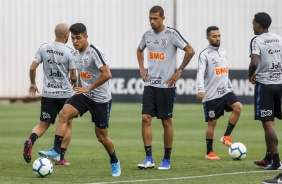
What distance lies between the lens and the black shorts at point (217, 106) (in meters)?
15.1

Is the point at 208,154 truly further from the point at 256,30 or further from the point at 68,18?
the point at 68,18

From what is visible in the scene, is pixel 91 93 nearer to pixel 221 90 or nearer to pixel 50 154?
pixel 50 154

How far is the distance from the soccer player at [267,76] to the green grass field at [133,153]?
0.57 meters

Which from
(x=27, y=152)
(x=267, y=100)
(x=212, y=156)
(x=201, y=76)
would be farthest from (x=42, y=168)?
(x=201, y=76)

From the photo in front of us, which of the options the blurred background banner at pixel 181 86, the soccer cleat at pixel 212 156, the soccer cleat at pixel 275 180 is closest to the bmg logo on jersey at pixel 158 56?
the soccer cleat at pixel 212 156

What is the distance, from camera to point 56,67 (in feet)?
45.9

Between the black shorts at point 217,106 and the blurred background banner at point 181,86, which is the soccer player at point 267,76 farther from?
the blurred background banner at point 181,86

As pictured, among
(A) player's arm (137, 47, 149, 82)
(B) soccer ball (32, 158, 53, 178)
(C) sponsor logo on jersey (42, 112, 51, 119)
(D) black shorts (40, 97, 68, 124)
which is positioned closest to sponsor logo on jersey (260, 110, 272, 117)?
(A) player's arm (137, 47, 149, 82)

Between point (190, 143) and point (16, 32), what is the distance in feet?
61.9

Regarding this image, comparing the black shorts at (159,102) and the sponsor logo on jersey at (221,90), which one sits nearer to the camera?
the black shorts at (159,102)

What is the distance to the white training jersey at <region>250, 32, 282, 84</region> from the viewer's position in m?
12.5

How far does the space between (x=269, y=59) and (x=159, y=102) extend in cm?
189

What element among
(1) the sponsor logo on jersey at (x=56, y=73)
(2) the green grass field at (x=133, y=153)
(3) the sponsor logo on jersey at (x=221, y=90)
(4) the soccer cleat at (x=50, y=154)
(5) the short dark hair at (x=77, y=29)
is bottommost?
(2) the green grass field at (x=133, y=153)

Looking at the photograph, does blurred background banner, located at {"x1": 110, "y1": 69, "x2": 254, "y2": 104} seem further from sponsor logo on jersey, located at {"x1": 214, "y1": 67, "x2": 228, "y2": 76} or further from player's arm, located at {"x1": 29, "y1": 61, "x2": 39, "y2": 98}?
player's arm, located at {"x1": 29, "y1": 61, "x2": 39, "y2": 98}
